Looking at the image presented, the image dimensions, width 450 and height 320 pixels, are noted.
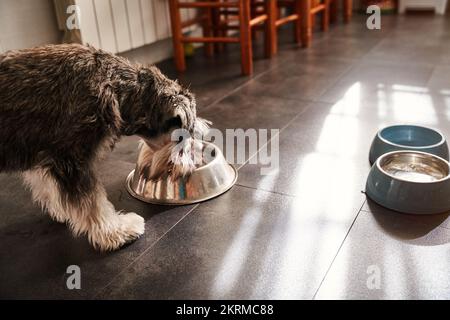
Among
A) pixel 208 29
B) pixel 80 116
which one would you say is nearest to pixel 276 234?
pixel 80 116

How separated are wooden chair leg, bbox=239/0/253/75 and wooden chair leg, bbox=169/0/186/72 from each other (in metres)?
0.47

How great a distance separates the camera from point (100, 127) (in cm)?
134

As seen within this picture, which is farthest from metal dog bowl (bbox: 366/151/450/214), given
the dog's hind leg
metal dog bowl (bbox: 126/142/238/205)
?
the dog's hind leg

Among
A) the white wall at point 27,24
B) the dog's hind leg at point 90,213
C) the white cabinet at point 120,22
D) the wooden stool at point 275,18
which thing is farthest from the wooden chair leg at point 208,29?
the dog's hind leg at point 90,213

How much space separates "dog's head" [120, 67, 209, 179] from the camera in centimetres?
143

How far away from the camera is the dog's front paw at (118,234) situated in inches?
58.4

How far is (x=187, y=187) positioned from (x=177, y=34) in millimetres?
1905

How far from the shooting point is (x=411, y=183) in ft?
5.09

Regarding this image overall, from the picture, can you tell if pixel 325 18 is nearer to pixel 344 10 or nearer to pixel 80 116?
pixel 344 10

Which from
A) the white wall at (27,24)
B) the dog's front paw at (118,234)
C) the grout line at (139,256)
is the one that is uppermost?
the white wall at (27,24)

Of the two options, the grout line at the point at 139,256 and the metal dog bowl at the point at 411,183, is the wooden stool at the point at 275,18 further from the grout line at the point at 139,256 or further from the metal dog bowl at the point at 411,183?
the grout line at the point at 139,256

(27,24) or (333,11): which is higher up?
(27,24)

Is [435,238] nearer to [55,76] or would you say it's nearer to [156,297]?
[156,297]

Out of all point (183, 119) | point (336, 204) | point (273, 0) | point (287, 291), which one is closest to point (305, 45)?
point (273, 0)
